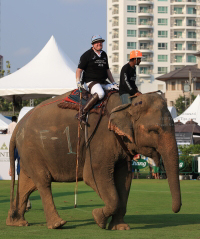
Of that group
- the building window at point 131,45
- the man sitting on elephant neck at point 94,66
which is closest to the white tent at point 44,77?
the man sitting on elephant neck at point 94,66

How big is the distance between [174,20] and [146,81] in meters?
18.0

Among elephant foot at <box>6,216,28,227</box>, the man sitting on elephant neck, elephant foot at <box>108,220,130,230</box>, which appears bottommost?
elephant foot at <box>6,216,28,227</box>

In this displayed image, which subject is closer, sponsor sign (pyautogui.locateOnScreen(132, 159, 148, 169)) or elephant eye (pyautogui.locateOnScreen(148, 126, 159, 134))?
elephant eye (pyautogui.locateOnScreen(148, 126, 159, 134))

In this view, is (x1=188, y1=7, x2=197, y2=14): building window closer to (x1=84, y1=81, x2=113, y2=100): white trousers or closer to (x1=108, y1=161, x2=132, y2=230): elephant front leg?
(x1=84, y1=81, x2=113, y2=100): white trousers

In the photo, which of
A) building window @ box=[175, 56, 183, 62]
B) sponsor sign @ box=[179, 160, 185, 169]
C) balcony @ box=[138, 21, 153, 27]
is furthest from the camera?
building window @ box=[175, 56, 183, 62]

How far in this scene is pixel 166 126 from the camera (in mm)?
10047

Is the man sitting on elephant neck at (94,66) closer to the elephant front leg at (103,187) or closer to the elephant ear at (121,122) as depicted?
the elephant ear at (121,122)

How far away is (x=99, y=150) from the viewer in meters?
10.6

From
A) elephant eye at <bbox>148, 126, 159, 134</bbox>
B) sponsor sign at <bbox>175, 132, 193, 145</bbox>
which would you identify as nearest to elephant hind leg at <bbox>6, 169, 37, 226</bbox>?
elephant eye at <bbox>148, 126, 159, 134</bbox>

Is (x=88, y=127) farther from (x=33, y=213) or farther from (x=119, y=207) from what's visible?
(x=33, y=213)

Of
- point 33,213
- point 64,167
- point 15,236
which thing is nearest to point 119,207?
point 64,167

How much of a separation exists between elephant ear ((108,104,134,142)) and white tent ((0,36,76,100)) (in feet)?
59.4

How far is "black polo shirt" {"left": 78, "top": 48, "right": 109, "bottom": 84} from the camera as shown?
1132cm

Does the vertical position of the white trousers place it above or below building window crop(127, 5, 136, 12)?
below
